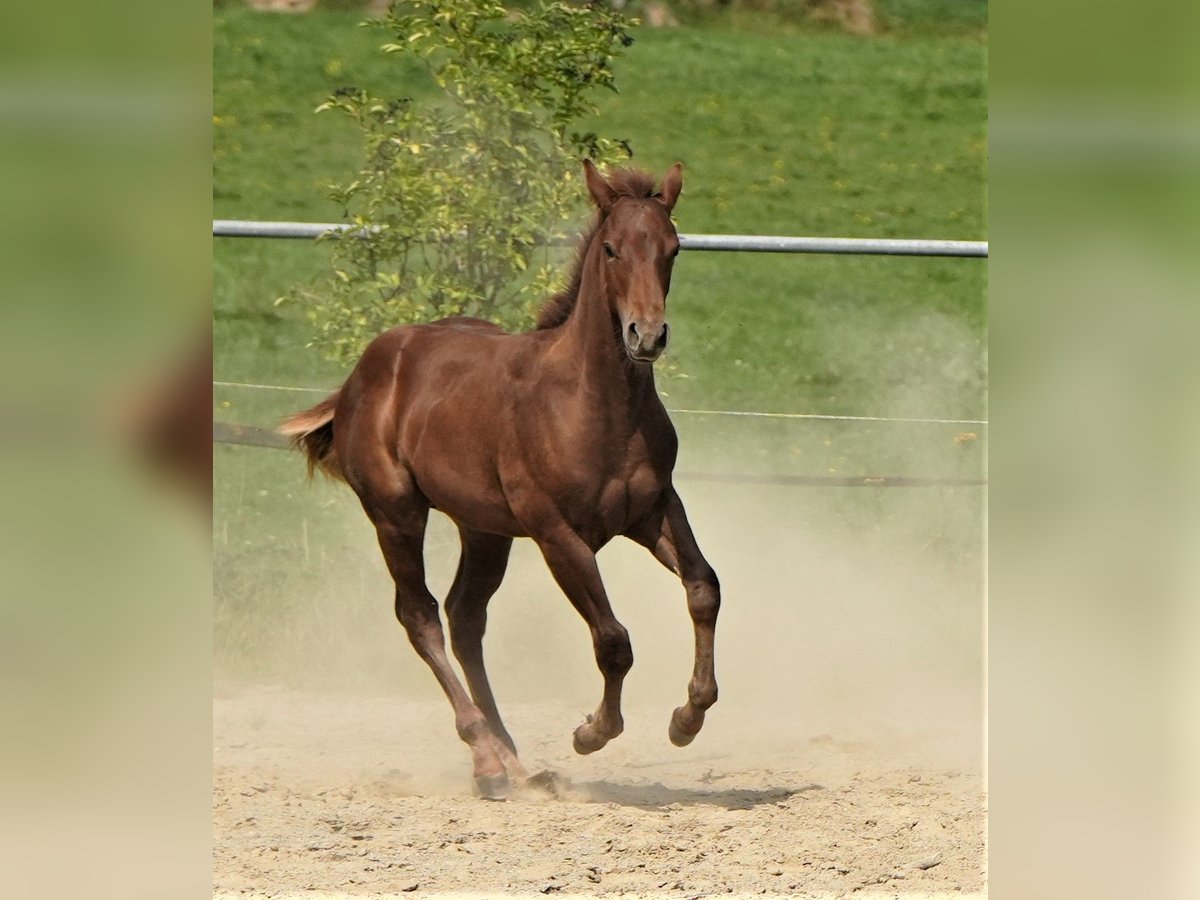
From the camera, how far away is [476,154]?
5707 millimetres

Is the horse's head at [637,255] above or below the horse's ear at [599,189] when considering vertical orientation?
below

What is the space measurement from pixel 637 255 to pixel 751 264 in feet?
8.05

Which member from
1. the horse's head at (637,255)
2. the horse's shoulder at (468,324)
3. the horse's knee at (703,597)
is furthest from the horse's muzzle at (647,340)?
the horse's shoulder at (468,324)

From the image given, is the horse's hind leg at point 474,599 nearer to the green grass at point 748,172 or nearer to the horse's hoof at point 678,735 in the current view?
the horse's hoof at point 678,735

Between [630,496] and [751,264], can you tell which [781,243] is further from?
[630,496]

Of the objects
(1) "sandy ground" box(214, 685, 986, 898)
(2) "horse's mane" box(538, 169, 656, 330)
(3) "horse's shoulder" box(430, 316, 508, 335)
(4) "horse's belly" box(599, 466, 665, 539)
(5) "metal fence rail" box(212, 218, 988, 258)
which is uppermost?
(5) "metal fence rail" box(212, 218, 988, 258)

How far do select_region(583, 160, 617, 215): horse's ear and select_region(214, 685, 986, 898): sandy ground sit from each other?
180 cm

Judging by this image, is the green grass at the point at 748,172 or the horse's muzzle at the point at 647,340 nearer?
the horse's muzzle at the point at 647,340

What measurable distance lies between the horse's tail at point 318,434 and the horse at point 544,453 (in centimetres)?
5

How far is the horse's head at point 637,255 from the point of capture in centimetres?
437

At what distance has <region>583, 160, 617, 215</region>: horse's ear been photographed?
15.3 ft

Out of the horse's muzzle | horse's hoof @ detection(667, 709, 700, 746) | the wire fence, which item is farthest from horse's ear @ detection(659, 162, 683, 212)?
horse's hoof @ detection(667, 709, 700, 746)

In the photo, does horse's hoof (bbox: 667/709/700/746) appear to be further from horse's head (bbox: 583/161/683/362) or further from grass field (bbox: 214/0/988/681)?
grass field (bbox: 214/0/988/681)
